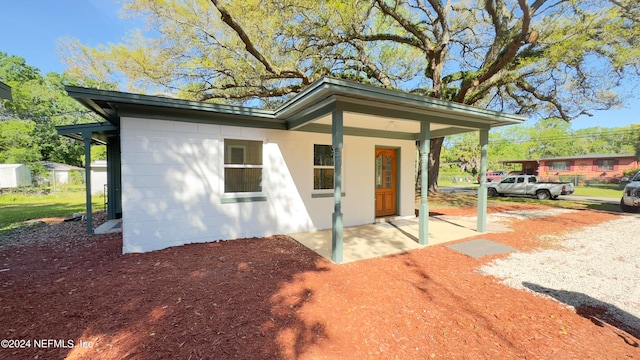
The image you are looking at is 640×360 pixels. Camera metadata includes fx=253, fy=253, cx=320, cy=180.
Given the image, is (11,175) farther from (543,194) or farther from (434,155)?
(543,194)

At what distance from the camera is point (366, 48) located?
39.5ft

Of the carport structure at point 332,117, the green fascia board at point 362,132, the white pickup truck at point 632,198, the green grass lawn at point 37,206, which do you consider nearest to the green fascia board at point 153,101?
the carport structure at point 332,117

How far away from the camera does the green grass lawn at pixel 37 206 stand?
8.41 meters

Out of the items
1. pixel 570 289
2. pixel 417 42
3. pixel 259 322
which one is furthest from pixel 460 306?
pixel 417 42

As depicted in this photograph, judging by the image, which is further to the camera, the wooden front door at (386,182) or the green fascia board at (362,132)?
the wooden front door at (386,182)

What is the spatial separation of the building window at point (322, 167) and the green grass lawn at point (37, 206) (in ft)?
27.7

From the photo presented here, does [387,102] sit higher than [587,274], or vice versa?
[387,102]

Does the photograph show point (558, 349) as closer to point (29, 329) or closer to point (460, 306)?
point (460, 306)

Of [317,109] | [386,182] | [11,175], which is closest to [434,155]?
[386,182]

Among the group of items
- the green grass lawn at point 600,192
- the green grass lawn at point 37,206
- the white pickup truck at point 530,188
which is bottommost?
the green grass lawn at point 37,206

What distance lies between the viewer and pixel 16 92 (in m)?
21.9

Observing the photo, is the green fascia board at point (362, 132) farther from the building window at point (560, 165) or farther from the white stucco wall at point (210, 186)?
the building window at point (560, 165)

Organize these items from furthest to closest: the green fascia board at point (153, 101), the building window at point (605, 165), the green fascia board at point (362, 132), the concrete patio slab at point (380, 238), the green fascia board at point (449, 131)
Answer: the building window at point (605, 165), the green fascia board at point (449, 131), the green fascia board at point (362, 132), the concrete patio slab at point (380, 238), the green fascia board at point (153, 101)

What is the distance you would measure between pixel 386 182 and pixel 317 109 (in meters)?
4.11
